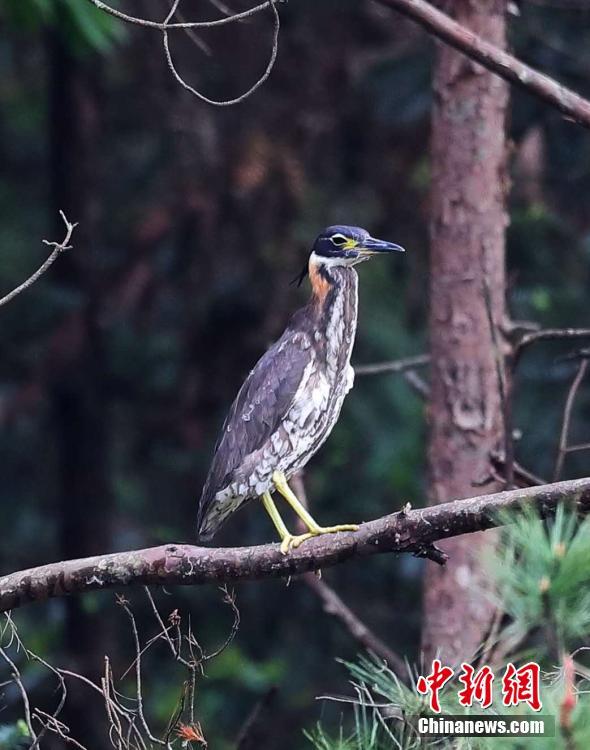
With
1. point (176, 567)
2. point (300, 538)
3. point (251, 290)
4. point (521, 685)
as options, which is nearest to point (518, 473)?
point (300, 538)

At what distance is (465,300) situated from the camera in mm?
4387

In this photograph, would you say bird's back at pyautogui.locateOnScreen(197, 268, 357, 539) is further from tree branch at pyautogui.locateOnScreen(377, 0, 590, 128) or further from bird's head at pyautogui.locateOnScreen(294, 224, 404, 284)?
tree branch at pyautogui.locateOnScreen(377, 0, 590, 128)

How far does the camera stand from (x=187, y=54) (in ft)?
22.0

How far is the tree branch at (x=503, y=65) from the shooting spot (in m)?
3.39

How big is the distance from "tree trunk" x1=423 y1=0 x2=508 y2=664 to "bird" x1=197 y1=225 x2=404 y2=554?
0.34m

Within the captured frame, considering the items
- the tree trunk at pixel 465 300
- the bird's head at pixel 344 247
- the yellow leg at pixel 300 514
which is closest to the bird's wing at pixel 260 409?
the yellow leg at pixel 300 514

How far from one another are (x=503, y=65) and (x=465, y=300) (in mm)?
1097

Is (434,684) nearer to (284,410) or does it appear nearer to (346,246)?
(284,410)

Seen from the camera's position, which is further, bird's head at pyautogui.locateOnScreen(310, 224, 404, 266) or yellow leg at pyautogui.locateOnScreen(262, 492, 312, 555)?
bird's head at pyautogui.locateOnScreen(310, 224, 404, 266)

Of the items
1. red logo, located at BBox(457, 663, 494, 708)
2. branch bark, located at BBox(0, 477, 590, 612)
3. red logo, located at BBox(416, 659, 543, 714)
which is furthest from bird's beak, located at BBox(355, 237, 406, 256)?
red logo, located at BBox(457, 663, 494, 708)

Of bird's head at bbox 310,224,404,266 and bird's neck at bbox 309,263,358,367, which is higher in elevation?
bird's head at bbox 310,224,404,266

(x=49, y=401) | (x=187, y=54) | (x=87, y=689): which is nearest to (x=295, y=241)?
(x=187, y=54)

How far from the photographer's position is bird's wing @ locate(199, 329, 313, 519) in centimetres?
409

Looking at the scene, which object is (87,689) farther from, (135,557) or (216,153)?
(135,557)
